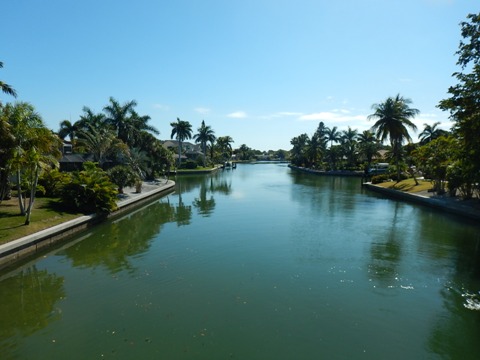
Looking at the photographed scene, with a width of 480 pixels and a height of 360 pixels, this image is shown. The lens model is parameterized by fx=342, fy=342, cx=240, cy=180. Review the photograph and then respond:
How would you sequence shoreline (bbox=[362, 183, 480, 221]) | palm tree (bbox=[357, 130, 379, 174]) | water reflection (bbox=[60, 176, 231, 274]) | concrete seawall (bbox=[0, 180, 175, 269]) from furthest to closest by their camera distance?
1. palm tree (bbox=[357, 130, 379, 174])
2. shoreline (bbox=[362, 183, 480, 221])
3. water reflection (bbox=[60, 176, 231, 274])
4. concrete seawall (bbox=[0, 180, 175, 269])

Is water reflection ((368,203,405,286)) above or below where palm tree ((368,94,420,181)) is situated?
below

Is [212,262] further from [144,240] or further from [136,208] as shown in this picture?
[136,208]

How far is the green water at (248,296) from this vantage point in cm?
727

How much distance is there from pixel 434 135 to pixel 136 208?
2437 inches

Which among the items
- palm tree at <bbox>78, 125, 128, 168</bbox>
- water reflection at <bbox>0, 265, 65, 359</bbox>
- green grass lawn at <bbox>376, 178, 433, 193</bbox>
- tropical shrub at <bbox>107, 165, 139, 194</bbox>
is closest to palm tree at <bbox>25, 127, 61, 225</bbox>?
water reflection at <bbox>0, 265, 65, 359</bbox>

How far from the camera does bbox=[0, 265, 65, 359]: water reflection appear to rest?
7.94 metres

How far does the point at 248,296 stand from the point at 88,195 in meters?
13.9

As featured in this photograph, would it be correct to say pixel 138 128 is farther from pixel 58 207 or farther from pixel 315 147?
pixel 315 147

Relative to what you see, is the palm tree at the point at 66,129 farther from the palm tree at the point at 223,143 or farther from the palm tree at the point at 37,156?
the palm tree at the point at 223,143

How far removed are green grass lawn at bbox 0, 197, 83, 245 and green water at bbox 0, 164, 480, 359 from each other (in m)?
1.51

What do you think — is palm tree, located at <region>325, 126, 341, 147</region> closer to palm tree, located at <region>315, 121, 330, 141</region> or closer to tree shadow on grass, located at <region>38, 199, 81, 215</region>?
palm tree, located at <region>315, 121, 330, 141</region>

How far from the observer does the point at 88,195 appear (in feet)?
65.5

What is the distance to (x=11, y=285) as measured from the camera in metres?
10.9

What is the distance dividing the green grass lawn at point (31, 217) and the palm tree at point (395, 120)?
38.7m
